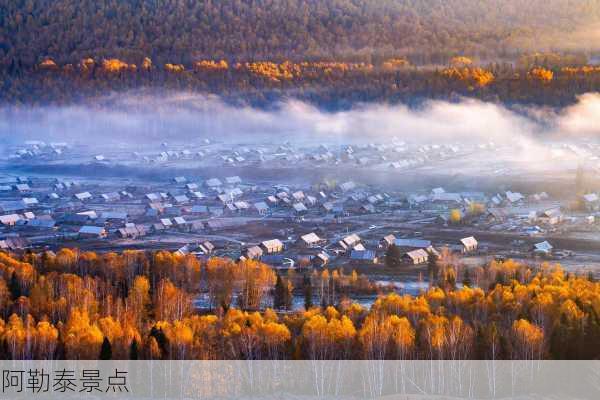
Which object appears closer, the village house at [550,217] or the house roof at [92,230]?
the house roof at [92,230]

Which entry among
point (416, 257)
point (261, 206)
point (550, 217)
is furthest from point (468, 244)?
point (261, 206)

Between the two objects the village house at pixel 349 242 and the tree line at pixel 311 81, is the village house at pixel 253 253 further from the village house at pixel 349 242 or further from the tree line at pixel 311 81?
the tree line at pixel 311 81

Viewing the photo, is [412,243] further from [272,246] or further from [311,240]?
[272,246]

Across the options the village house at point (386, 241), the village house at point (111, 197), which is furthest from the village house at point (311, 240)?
the village house at point (111, 197)

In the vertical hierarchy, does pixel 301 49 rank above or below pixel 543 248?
below

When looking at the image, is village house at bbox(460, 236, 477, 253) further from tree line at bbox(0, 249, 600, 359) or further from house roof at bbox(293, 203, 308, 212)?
house roof at bbox(293, 203, 308, 212)

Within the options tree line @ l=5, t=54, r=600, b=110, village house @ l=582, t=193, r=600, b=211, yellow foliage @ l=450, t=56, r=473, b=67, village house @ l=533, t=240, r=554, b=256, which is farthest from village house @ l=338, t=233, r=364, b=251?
yellow foliage @ l=450, t=56, r=473, b=67

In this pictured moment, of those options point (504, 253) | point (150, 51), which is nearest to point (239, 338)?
point (504, 253)

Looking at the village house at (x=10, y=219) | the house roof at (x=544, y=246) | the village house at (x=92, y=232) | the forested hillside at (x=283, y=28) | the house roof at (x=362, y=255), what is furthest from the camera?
the forested hillside at (x=283, y=28)
